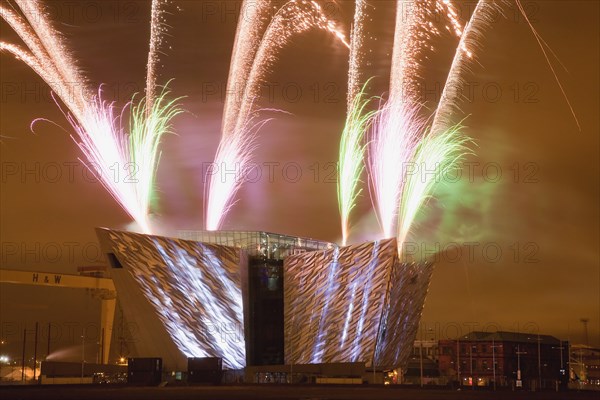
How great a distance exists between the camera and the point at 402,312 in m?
58.3

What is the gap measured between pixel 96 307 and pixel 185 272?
66.0 m

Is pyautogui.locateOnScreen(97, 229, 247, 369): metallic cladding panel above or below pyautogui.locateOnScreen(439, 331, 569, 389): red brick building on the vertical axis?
above

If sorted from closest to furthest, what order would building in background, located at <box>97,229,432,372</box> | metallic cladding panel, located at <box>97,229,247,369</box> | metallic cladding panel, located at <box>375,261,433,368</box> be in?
metallic cladding panel, located at <box>97,229,247,369</box>
building in background, located at <box>97,229,432,372</box>
metallic cladding panel, located at <box>375,261,433,368</box>

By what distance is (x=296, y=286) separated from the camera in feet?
191

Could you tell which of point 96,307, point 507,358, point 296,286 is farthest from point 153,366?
point 507,358

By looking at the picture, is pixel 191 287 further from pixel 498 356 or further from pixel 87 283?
pixel 498 356

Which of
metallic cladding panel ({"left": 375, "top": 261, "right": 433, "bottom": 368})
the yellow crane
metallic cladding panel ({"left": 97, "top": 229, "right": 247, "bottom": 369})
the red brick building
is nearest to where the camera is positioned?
metallic cladding panel ({"left": 97, "top": 229, "right": 247, "bottom": 369})

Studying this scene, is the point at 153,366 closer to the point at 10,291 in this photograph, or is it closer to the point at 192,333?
the point at 192,333

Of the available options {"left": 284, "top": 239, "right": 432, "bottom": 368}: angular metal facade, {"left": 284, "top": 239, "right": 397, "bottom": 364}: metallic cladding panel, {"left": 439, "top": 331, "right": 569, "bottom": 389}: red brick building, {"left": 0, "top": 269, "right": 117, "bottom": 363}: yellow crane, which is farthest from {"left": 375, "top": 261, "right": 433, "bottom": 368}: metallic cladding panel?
{"left": 439, "top": 331, "right": 569, "bottom": 389}: red brick building

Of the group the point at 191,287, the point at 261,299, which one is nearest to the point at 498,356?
the point at 261,299

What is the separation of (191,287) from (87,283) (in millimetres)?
19466

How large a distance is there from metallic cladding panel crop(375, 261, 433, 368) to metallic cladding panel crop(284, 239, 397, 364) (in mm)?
920

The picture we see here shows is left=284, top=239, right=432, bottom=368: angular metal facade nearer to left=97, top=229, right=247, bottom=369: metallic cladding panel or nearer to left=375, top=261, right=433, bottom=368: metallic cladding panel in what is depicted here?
left=375, top=261, right=433, bottom=368: metallic cladding panel

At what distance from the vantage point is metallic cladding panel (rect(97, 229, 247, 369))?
51281 mm
